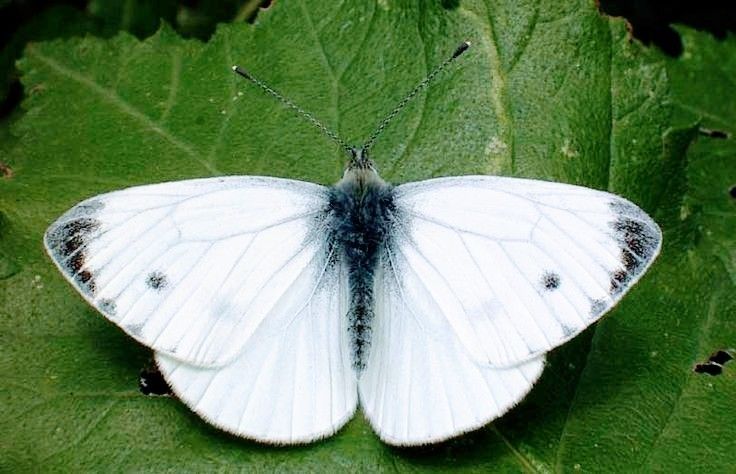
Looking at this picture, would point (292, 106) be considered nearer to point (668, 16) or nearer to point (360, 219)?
point (360, 219)

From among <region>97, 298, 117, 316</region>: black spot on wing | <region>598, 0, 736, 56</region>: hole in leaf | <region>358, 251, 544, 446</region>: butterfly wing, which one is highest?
<region>97, 298, 117, 316</region>: black spot on wing

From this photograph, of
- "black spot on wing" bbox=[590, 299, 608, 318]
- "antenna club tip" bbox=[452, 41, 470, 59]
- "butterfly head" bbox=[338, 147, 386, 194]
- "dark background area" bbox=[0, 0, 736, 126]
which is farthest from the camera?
"dark background area" bbox=[0, 0, 736, 126]

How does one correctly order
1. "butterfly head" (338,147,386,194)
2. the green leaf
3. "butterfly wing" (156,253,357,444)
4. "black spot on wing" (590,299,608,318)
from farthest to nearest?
"butterfly head" (338,147,386,194) → the green leaf → "butterfly wing" (156,253,357,444) → "black spot on wing" (590,299,608,318)

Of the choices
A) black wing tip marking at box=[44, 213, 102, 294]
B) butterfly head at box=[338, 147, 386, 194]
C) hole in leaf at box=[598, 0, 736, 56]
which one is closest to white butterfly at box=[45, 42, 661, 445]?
black wing tip marking at box=[44, 213, 102, 294]

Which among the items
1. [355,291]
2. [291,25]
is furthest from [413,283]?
[291,25]

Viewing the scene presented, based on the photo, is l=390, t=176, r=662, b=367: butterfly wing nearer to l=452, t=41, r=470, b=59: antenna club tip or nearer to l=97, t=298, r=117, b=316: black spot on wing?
l=452, t=41, r=470, b=59: antenna club tip

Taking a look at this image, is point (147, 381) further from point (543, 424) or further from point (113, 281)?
point (543, 424)

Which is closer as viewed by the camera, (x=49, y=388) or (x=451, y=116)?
(x=49, y=388)
